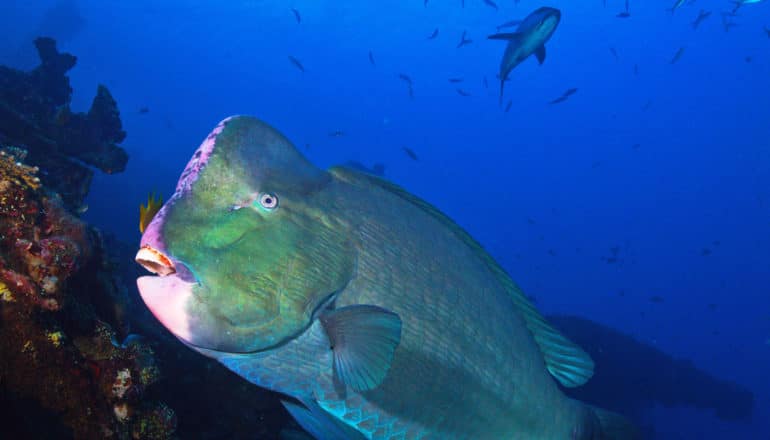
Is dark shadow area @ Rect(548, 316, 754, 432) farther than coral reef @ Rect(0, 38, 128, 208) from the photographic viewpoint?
Yes

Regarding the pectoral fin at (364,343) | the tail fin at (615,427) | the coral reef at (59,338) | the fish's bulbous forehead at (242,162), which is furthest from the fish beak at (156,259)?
the tail fin at (615,427)

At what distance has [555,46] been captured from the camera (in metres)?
96.6

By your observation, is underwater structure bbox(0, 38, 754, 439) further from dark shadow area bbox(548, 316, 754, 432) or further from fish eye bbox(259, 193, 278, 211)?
dark shadow area bbox(548, 316, 754, 432)

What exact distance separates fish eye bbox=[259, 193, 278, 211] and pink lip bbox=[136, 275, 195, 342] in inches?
13.7

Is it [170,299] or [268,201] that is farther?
[268,201]

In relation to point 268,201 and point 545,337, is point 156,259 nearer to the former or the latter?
point 268,201

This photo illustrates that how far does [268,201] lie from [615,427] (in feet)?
7.60

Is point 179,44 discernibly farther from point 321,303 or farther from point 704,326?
point 704,326

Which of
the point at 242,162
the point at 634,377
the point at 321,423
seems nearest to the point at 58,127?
the point at 242,162

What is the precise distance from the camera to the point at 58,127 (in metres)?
6.55

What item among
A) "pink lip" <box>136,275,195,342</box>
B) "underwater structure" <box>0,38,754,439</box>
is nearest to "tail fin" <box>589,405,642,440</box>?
"underwater structure" <box>0,38,754,439</box>

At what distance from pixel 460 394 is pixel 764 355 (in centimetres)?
8742

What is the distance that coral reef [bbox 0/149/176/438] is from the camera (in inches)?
69.4

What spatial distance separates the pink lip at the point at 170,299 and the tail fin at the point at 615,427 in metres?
2.25
